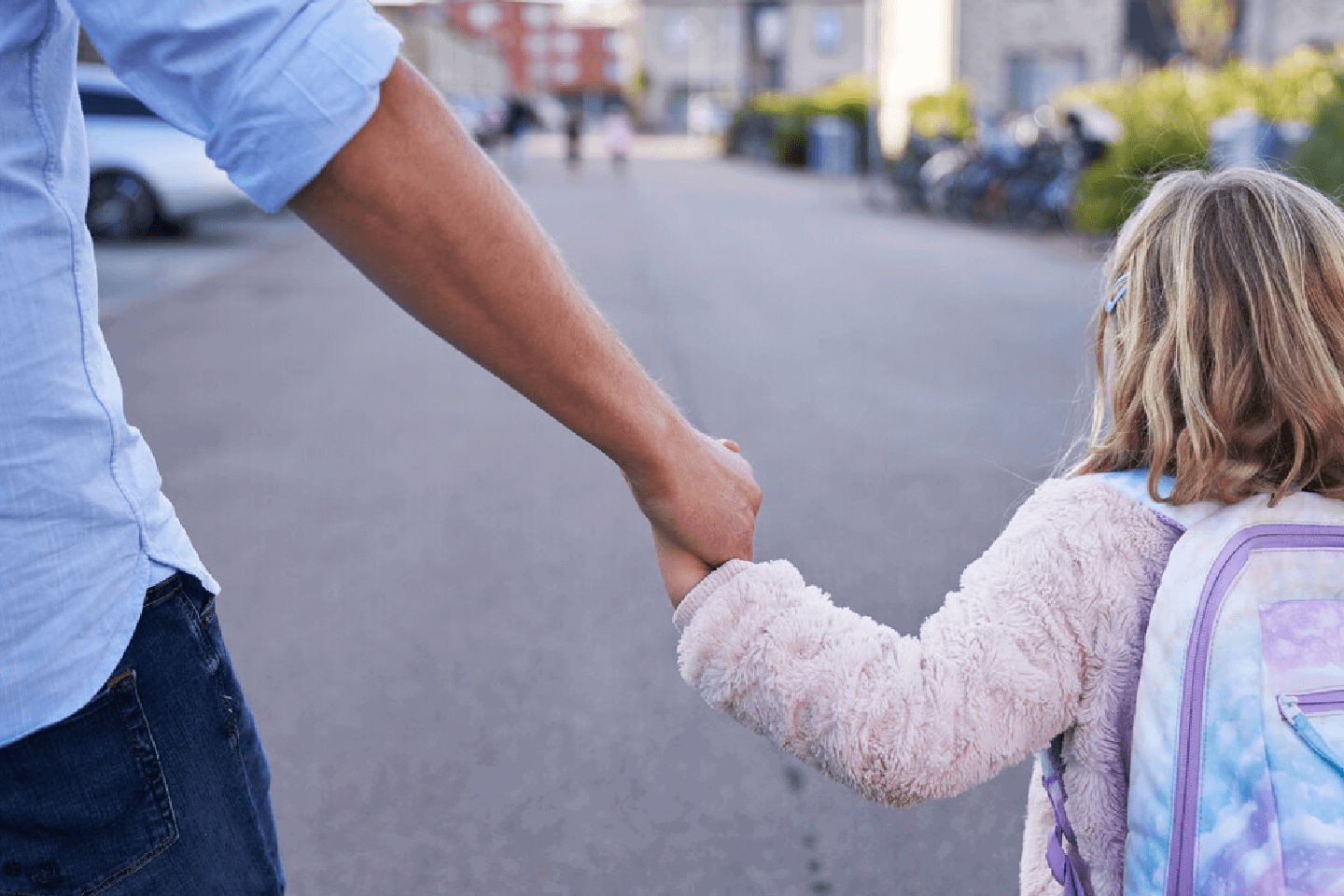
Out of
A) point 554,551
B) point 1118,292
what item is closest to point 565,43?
point 554,551

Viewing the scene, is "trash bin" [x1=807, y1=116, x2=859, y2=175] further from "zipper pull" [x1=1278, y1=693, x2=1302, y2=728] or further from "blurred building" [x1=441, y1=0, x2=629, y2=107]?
"blurred building" [x1=441, y1=0, x2=629, y2=107]

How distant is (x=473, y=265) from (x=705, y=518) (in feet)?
1.35

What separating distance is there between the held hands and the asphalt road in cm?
103

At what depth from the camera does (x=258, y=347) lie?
9633mm

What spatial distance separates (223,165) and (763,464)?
17.2 ft

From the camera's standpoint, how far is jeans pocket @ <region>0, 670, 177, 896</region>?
111 centimetres

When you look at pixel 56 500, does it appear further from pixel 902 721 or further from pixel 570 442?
pixel 570 442

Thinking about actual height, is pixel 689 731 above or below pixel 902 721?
below

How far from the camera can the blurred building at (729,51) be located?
231 feet

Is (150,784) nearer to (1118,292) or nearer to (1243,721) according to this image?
(1243,721)

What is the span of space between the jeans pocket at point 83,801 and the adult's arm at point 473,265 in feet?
1.38

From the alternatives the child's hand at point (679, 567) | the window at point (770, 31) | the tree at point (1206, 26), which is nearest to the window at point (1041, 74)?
the tree at point (1206, 26)

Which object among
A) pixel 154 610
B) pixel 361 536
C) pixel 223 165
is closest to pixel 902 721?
pixel 154 610

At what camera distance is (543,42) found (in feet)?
419
